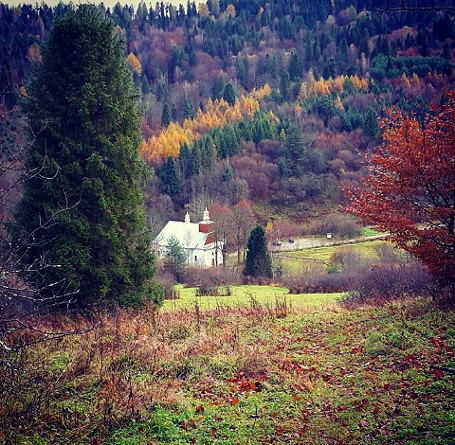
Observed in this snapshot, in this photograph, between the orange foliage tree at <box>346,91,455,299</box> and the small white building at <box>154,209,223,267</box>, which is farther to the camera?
the small white building at <box>154,209,223,267</box>

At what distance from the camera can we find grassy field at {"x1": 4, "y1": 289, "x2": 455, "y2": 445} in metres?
5.50

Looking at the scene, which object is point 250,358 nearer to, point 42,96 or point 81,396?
point 81,396

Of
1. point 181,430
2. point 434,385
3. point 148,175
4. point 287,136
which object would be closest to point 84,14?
point 148,175

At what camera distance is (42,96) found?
1154 cm

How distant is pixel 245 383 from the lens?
6938mm

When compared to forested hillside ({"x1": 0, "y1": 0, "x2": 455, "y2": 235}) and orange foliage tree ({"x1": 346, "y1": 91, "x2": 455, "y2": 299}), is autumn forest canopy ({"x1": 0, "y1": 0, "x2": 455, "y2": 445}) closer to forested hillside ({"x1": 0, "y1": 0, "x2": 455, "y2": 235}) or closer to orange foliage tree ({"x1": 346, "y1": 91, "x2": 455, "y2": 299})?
orange foliage tree ({"x1": 346, "y1": 91, "x2": 455, "y2": 299})

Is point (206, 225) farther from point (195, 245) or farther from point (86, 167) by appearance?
point (86, 167)

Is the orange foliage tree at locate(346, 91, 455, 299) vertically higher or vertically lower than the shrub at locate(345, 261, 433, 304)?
higher

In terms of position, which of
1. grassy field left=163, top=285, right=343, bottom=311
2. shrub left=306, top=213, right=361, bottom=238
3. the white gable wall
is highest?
grassy field left=163, top=285, right=343, bottom=311

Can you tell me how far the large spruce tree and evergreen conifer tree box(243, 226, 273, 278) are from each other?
23367 mm

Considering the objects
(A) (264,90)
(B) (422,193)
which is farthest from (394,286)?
(A) (264,90)

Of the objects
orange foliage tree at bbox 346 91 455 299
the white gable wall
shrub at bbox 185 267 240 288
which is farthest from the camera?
the white gable wall

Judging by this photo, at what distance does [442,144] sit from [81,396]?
8.82m

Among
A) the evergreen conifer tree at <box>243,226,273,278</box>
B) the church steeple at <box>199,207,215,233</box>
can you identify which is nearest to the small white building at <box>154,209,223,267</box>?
the church steeple at <box>199,207,215,233</box>
